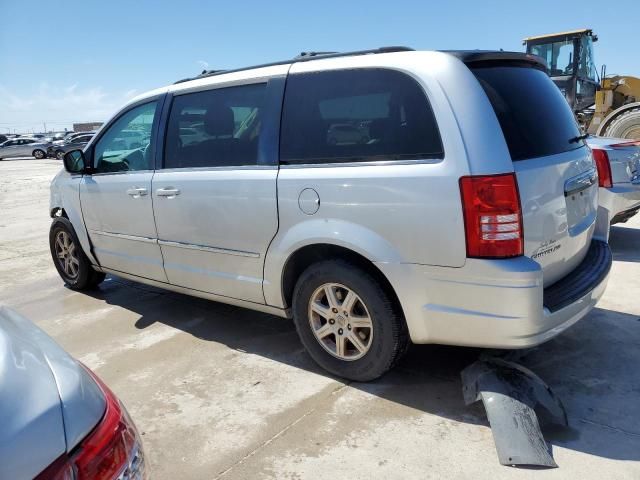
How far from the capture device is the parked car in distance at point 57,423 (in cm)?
120

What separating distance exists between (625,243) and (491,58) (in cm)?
456

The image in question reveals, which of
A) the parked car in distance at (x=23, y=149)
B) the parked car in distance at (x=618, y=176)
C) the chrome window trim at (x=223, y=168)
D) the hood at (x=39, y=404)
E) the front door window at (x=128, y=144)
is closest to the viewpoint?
the hood at (x=39, y=404)

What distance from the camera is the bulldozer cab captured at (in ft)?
41.6

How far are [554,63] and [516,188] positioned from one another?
1224 centimetres

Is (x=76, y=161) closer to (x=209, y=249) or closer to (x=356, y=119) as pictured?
(x=209, y=249)

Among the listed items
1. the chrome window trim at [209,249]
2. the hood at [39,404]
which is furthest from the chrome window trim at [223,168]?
the hood at [39,404]

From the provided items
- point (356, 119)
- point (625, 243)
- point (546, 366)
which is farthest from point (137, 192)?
point (625, 243)

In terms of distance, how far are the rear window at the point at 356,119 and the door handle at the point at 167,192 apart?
39.1 inches

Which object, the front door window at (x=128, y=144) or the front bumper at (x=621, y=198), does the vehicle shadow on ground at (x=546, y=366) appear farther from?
the front bumper at (x=621, y=198)

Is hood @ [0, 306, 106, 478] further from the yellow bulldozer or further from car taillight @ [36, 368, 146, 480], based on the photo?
the yellow bulldozer

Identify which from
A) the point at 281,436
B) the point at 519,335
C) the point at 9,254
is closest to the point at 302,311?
the point at 281,436

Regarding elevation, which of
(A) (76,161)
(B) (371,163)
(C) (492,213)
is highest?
(A) (76,161)

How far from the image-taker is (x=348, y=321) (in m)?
3.19

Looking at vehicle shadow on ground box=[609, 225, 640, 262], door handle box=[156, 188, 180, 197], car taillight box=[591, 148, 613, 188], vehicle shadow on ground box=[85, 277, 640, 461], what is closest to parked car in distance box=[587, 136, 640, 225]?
car taillight box=[591, 148, 613, 188]
